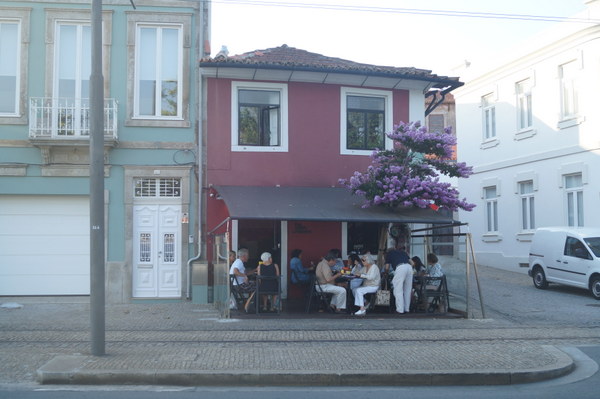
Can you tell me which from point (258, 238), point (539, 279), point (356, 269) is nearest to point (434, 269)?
point (356, 269)

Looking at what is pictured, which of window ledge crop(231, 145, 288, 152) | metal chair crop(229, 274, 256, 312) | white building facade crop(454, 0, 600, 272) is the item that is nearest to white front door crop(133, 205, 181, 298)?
window ledge crop(231, 145, 288, 152)

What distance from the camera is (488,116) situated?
79.7 feet

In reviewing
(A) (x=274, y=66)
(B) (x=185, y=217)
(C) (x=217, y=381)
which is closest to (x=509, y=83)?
(A) (x=274, y=66)

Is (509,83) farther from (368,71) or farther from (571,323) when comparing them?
(571,323)

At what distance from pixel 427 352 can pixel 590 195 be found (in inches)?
471

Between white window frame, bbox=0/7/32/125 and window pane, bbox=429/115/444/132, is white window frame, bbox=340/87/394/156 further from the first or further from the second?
window pane, bbox=429/115/444/132

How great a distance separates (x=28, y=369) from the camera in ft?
27.4

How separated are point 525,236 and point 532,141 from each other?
3314 mm

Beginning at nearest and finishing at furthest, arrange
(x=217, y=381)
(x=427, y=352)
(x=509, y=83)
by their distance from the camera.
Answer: (x=217, y=381)
(x=427, y=352)
(x=509, y=83)

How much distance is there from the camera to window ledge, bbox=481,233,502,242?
75.7ft

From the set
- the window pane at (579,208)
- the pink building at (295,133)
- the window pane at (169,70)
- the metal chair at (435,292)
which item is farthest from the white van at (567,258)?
the window pane at (169,70)

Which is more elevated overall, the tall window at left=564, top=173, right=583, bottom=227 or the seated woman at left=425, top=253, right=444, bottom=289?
the tall window at left=564, top=173, right=583, bottom=227

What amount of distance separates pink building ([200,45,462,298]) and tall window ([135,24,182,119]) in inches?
36.5

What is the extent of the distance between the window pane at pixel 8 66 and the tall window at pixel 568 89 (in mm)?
16179
